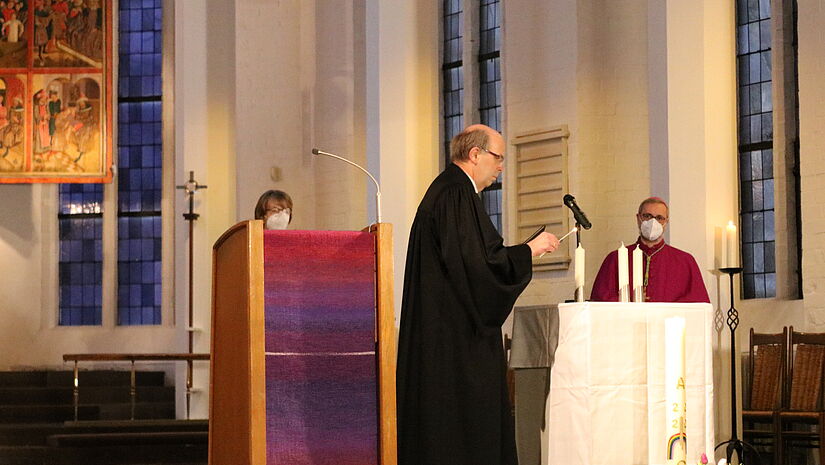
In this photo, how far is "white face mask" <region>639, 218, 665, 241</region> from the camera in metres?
8.30

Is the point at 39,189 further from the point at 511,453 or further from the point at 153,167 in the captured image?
the point at 511,453

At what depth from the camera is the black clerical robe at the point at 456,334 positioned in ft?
19.0

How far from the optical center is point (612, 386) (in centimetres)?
606

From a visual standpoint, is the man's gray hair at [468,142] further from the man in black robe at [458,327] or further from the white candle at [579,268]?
the white candle at [579,268]

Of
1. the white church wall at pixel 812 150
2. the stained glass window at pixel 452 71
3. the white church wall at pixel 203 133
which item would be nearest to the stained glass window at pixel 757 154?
the white church wall at pixel 812 150

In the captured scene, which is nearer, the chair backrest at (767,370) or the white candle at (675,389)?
the white candle at (675,389)

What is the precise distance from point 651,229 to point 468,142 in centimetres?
266

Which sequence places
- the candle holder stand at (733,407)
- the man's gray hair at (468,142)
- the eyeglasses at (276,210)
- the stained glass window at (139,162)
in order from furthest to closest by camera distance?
the stained glass window at (139,162) < the candle holder stand at (733,407) < the eyeglasses at (276,210) < the man's gray hair at (468,142)

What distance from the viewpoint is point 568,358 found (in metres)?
6.02

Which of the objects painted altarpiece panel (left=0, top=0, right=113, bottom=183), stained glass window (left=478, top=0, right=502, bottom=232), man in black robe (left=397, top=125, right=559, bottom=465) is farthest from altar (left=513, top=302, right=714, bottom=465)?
painted altarpiece panel (left=0, top=0, right=113, bottom=183)

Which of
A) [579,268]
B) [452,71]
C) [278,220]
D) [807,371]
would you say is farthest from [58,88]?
[579,268]

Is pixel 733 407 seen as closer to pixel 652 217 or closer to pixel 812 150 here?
pixel 652 217

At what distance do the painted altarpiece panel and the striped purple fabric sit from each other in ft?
30.1

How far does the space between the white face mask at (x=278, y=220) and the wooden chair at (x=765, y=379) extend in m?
3.82
